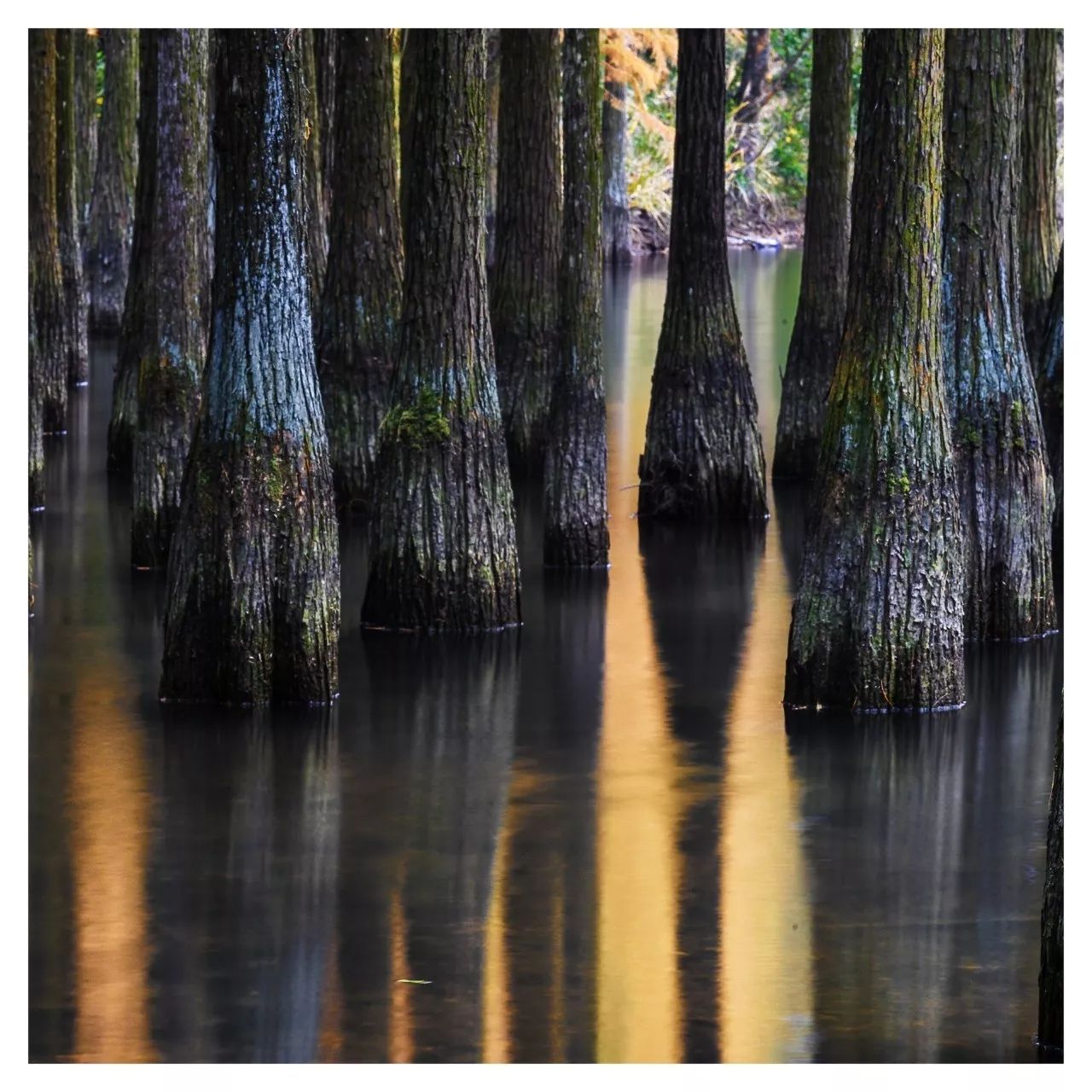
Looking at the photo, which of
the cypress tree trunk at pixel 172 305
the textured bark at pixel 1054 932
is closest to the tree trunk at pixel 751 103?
the cypress tree trunk at pixel 172 305

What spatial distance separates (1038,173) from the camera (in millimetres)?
19109

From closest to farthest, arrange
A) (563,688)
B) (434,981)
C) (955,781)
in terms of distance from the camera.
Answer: (434,981), (955,781), (563,688)

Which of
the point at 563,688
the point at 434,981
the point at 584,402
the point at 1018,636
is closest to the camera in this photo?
the point at 434,981

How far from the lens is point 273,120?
39.3 ft

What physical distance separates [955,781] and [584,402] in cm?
498

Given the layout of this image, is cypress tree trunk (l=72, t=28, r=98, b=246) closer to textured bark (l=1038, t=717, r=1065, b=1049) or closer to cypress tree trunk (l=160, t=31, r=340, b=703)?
cypress tree trunk (l=160, t=31, r=340, b=703)

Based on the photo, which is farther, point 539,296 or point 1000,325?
point 539,296

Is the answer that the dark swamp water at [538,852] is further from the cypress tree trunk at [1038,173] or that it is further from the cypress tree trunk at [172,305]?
the cypress tree trunk at [1038,173]

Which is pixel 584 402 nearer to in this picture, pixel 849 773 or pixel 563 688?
pixel 563 688

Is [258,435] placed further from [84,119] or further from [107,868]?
[84,119]

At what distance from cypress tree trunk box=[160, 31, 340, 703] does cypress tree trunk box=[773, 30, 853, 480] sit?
7844 mm

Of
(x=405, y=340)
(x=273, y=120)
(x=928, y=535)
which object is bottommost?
(x=928, y=535)

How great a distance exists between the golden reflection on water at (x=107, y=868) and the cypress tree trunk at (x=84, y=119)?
2006cm

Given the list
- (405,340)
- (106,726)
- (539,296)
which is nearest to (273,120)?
(405,340)
